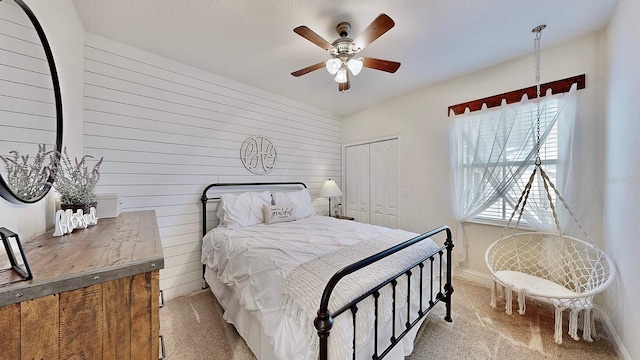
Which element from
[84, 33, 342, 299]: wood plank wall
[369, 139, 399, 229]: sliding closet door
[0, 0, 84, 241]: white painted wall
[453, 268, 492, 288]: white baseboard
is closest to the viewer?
[0, 0, 84, 241]: white painted wall

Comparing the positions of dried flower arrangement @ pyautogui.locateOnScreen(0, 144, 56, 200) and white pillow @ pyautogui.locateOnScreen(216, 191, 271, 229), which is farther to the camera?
white pillow @ pyautogui.locateOnScreen(216, 191, 271, 229)

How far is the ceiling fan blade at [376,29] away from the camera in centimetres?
158

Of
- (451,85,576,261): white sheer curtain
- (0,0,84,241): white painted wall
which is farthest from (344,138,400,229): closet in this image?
(0,0,84,241): white painted wall

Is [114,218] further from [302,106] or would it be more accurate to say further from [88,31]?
[302,106]

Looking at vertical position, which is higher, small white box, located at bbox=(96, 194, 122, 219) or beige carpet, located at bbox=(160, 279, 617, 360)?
small white box, located at bbox=(96, 194, 122, 219)

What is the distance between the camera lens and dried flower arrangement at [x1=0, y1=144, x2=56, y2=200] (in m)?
0.98

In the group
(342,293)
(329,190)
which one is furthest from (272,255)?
(329,190)

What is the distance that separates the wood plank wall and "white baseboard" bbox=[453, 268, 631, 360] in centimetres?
298

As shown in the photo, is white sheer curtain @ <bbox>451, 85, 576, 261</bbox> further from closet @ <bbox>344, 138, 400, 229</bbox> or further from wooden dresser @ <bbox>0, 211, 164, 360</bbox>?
wooden dresser @ <bbox>0, 211, 164, 360</bbox>

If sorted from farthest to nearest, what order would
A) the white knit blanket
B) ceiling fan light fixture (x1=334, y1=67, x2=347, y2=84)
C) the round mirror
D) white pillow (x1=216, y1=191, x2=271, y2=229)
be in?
white pillow (x1=216, y1=191, x2=271, y2=229) < ceiling fan light fixture (x1=334, y1=67, x2=347, y2=84) < the white knit blanket < the round mirror

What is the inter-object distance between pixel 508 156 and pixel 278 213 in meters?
2.78

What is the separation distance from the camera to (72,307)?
2.26 feet

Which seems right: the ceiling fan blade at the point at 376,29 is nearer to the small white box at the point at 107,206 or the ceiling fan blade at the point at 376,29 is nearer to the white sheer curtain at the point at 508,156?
the white sheer curtain at the point at 508,156

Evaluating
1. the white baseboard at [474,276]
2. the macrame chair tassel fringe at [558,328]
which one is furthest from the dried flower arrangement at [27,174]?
the white baseboard at [474,276]
